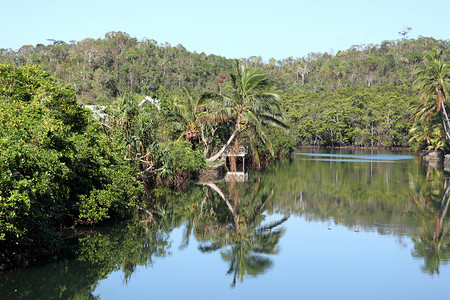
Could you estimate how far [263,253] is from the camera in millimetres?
12078

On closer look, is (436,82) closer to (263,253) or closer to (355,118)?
(355,118)

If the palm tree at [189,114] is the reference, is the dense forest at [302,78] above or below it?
above

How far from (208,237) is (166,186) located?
10022 mm

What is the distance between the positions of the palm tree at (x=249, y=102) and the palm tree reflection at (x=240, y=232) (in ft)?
29.0

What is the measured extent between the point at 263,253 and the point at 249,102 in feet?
62.1

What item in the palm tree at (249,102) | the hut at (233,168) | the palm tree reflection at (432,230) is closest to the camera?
the palm tree reflection at (432,230)

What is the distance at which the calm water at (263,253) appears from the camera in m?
9.38

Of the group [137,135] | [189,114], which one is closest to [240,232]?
[137,135]

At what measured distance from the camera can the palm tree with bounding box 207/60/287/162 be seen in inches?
1166

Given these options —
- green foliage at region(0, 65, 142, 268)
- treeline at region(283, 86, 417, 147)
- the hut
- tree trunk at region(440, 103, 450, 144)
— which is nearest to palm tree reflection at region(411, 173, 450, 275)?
green foliage at region(0, 65, 142, 268)

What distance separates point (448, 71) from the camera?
143ft

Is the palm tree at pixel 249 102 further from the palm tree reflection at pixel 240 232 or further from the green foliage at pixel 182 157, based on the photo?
the palm tree reflection at pixel 240 232

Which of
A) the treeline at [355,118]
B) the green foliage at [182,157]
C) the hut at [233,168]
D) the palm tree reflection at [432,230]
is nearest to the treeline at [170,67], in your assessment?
the treeline at [355,118]

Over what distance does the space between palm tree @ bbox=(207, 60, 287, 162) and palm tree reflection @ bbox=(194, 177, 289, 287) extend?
348 inches
